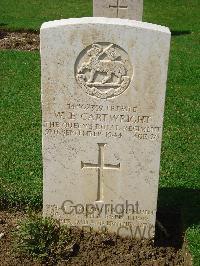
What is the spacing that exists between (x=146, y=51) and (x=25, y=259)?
2061 millimetres

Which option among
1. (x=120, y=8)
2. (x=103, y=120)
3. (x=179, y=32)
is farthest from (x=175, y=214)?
(x=179, y=32)

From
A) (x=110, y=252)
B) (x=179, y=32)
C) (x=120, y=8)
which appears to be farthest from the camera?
(x=179, y=32)

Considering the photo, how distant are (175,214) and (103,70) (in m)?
1.91

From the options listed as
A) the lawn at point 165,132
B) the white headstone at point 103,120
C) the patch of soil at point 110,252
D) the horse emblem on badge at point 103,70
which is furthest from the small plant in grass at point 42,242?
A: the horse emblem on badge at point 103,70

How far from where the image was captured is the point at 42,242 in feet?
14.4

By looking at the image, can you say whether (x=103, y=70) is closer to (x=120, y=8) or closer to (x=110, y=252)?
(x=110, y=252)

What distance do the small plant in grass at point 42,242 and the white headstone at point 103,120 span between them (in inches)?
12.3

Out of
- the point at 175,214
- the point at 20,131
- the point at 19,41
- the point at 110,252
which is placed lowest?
the point at 110,252

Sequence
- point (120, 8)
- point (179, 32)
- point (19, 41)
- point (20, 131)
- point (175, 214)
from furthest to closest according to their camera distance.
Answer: point (179, 32)
point (19, 41)
point (120, 8)
point (20, 131)
point (175, 214)

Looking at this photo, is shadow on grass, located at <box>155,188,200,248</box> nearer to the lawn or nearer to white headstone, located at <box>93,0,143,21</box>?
the lawn

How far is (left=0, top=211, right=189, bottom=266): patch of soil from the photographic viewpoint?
4430 mm

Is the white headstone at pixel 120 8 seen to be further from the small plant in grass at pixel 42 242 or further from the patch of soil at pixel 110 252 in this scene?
the small plant in grass at pixel 42 242

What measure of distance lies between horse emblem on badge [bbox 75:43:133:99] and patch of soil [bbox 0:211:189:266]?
1.36 meters

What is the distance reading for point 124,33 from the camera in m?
3.99
